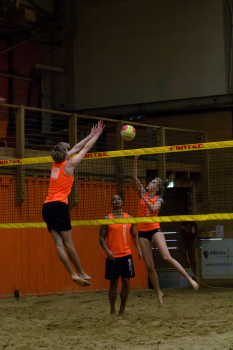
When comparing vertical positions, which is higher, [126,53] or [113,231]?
[126,53]

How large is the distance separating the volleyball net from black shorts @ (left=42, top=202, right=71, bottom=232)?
1.37m

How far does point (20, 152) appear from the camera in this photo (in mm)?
9758

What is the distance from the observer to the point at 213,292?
11148 millimetres

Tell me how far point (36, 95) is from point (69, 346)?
10.7m

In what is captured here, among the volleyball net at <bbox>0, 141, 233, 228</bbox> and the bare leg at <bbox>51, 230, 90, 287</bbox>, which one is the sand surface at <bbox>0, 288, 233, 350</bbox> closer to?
the bare leg at <bbox>51, 230, 90, 287</bbox>

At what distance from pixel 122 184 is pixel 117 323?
4627 millimetres

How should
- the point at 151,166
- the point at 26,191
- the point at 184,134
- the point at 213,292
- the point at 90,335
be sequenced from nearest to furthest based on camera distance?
the point at 90,335, the point at 26,191, the point at 213,292, the point at 151,166, the point at 184,134

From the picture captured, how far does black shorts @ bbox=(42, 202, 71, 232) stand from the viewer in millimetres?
5965

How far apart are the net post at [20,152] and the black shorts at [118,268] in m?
2.93

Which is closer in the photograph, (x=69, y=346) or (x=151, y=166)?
(x=69, y=346)

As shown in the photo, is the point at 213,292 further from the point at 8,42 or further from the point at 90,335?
the point at 8,42

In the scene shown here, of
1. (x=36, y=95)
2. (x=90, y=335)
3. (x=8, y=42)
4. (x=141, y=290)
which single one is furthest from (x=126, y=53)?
(x=90, y=335)

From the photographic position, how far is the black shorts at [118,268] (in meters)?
7.82

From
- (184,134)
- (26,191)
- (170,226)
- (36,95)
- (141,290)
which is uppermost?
(36,95)
